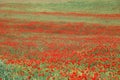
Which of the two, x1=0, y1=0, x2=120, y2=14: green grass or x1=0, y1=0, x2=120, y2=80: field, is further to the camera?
x1=0, y1=0, x2=120, y2=14: green grass

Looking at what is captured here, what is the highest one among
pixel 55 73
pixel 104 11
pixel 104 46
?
pixel 55 73

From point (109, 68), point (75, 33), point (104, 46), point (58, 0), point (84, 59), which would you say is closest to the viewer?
point (109, 68)

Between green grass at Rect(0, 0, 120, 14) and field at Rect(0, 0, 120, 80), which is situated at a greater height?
field at Rect(0, 0, 120, 80)

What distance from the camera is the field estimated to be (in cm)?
1136

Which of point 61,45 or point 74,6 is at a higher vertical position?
point 61,45

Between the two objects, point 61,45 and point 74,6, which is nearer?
point 61,45

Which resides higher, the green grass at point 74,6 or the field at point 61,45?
the field at point 61,45

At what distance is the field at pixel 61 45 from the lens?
37.3 ft

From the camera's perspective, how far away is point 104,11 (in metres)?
56.1

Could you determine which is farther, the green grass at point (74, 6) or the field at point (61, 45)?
the green grass at point (74, 6)

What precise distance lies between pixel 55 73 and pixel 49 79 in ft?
3.78

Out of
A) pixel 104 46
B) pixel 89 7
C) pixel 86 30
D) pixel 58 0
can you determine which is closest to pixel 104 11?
pixel 89 7

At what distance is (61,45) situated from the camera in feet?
73.2

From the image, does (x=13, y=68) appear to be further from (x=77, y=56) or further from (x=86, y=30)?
(x=86, y=30)
